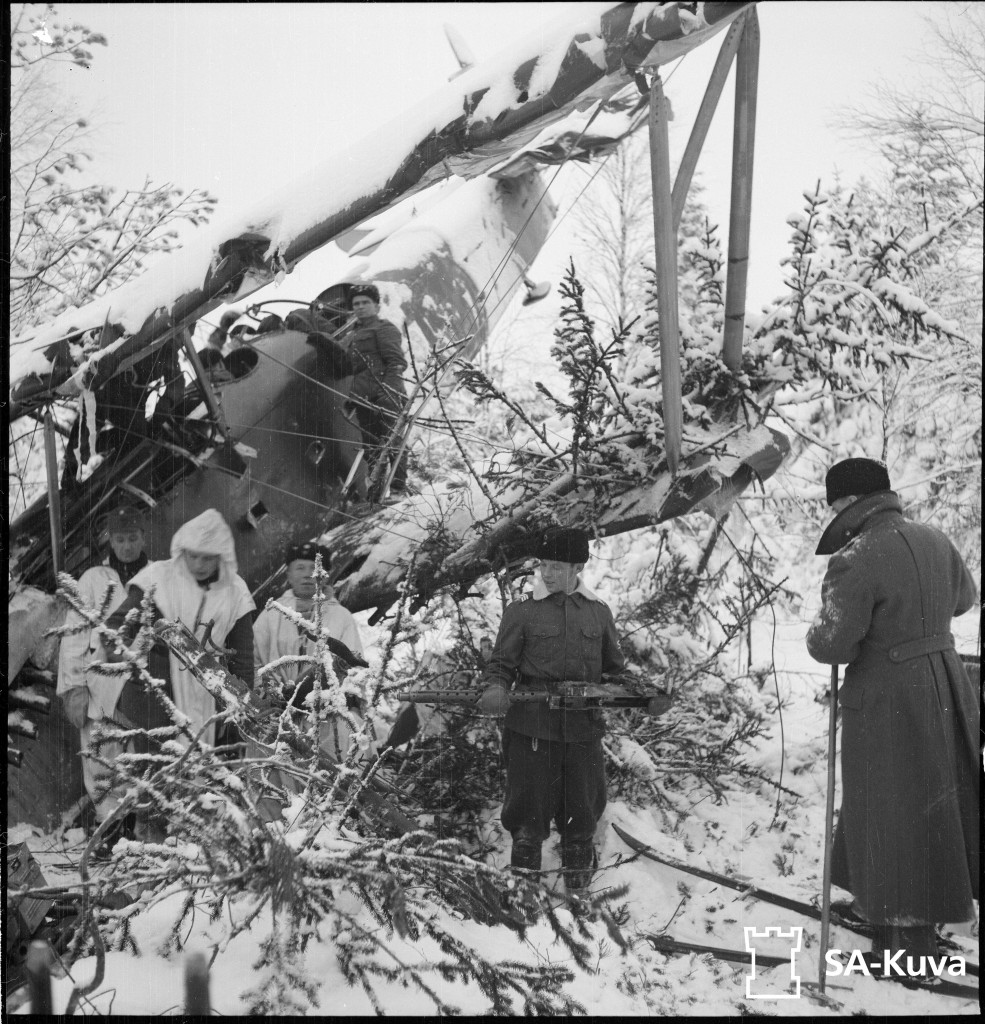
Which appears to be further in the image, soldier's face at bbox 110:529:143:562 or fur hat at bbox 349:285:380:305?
fur hat at bbox 349:285:380:305

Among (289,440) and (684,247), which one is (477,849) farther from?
(684,247)

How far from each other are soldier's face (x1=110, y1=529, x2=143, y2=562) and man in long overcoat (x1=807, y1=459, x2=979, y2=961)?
9.15ft

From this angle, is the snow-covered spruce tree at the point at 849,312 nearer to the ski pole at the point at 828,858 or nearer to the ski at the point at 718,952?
the ski pole at the point at 828,858

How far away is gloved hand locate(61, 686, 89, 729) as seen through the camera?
160 inches

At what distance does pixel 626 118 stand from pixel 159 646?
140 inches

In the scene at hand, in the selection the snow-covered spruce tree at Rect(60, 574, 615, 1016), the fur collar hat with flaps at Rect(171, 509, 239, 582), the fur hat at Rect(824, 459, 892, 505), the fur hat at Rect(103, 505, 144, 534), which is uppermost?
the fur hat at Rect(824, 459, 892, 505)

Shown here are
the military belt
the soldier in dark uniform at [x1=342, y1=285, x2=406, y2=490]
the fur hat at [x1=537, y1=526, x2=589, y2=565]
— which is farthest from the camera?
A: the soldier in dark uniform at [x1=342, y1=285, x2=406, y2=490]

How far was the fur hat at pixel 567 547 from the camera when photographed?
3.84 m

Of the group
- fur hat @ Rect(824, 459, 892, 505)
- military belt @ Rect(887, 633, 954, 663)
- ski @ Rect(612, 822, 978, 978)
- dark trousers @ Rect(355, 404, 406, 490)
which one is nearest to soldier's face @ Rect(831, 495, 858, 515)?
fur hat @ Rect(824, 459, 892, 505)

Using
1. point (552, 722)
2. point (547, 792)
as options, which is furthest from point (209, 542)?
point (547, 792)

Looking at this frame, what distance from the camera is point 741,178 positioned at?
3760 mm

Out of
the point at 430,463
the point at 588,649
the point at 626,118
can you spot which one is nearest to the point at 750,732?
the point at 588,649

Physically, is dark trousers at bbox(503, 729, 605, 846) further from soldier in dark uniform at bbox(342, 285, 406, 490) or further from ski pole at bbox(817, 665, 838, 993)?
soldier in dark uniform at bbox(342, 285, 406, 490)

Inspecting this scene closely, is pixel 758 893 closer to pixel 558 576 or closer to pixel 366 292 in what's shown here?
pixel 558 576
